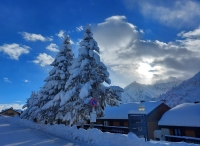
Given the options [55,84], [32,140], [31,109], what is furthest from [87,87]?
[31,109]

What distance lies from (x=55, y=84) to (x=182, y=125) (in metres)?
18.9

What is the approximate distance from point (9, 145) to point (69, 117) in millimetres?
8212

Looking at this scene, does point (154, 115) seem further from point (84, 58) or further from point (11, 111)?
point (11, 111)

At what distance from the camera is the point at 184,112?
24.0 meters

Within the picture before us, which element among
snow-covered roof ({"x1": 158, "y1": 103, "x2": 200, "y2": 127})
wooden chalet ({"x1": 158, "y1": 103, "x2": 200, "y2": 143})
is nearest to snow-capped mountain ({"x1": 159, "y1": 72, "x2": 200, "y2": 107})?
snow-covered roof ({"x1": 158, "y1": 103, "x2": 200, "y2": 127})

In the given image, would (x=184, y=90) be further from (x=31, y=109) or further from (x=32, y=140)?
(x=32, y=140)

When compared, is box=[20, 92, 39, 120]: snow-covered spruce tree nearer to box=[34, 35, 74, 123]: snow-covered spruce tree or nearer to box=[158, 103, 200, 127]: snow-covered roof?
box=[34, 35, 74, 123]: snow-covered spruce tree

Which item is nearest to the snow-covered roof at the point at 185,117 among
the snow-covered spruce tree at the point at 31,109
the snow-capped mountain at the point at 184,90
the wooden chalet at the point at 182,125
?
the wooden chalet at the point at 182,125

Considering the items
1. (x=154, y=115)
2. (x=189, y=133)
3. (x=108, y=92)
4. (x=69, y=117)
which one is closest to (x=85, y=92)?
(x=108, y=92)

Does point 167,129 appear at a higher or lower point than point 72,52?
lower

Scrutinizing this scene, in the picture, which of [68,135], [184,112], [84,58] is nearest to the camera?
[68,135]

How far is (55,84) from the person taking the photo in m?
22.5

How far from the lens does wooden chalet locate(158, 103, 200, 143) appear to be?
2080cm

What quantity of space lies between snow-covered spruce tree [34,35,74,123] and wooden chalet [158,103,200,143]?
1664cm
